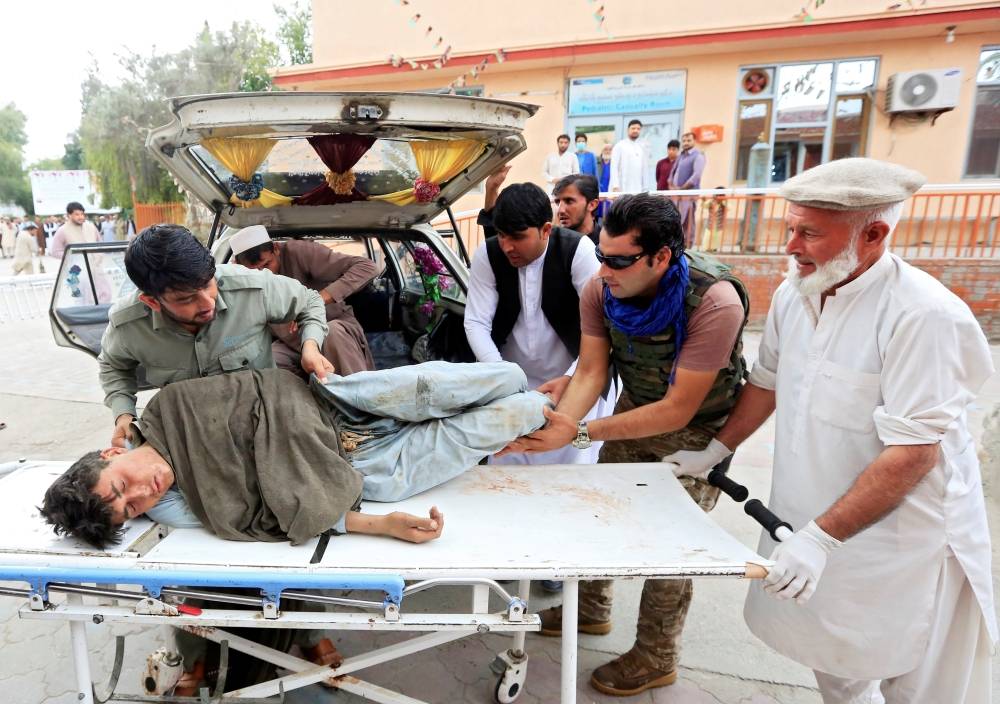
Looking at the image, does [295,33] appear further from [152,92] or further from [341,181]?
[341,181]

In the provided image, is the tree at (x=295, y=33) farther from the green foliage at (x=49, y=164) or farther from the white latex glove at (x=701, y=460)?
the green foliage at (x=49, y=164)

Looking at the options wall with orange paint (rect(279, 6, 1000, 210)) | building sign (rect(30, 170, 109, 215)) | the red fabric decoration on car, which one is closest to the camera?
the red fabric decoration on car

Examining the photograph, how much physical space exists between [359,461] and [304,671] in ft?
2.15

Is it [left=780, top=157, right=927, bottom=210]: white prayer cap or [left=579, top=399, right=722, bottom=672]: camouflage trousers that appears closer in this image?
[left=780, top=157, right=927, bottom=210]: white prayer cap

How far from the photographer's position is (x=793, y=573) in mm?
1578

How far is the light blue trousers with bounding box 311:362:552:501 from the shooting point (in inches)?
81.4

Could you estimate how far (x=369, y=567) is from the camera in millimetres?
1599

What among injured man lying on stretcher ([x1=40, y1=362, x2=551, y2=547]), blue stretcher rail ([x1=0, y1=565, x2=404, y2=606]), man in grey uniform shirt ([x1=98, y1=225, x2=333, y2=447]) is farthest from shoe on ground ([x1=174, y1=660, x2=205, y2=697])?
man in grey uniform shirt ([x1=98, y1=225, x2=333, y2=447])

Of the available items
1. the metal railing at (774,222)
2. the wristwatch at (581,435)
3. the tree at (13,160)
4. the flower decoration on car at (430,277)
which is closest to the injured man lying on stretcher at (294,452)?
the wristwatch at (581,435)

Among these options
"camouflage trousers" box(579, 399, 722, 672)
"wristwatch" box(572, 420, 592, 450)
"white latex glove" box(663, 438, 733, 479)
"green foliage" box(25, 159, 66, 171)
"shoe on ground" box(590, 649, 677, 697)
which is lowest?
"shoe on ground" box(590, 649, 677, 697)

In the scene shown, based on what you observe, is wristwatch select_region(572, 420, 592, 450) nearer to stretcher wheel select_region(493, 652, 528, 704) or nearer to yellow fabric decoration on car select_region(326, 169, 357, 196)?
stretcher wheel select_region(493, 652, 528, 704)

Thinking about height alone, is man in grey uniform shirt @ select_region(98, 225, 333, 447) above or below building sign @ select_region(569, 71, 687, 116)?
below

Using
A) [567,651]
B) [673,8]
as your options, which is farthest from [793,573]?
[673,8]

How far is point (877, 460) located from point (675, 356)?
2.23ft
